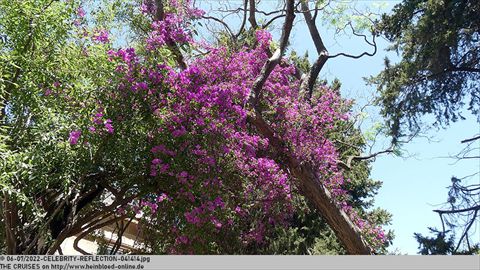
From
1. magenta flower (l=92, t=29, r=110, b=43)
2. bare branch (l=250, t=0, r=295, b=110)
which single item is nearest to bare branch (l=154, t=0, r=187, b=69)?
bare branch (l=250, t=0, r=295, b=110)

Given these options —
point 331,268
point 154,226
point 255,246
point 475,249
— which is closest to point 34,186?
point 154,226

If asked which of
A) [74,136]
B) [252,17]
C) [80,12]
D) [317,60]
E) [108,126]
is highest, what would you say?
[252,17]

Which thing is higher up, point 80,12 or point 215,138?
point 80,12

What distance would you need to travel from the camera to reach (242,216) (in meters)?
8.54

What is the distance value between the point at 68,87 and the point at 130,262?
2.83 meters

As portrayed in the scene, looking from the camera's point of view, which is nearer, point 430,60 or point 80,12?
point 80,12

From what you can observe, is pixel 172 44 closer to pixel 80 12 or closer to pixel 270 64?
pixel 270 64

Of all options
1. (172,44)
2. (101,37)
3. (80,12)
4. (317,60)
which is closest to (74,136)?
(101,37)

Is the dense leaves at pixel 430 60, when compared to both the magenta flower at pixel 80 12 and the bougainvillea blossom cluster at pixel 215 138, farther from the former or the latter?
the magenta flower at pixel 80 12

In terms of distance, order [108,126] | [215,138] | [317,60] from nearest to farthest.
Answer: [108,126], [215,138], [317,60]

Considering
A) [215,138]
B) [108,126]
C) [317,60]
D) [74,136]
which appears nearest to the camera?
[74,136]

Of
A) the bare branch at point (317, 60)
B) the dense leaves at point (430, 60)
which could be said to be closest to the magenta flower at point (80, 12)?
the bare branch at point (317, 60)

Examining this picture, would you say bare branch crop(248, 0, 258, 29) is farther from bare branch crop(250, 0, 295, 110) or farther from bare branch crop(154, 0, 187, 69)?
bare branch crop(154, 0, 187, 69)

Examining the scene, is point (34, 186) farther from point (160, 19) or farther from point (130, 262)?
point (160, 19)
